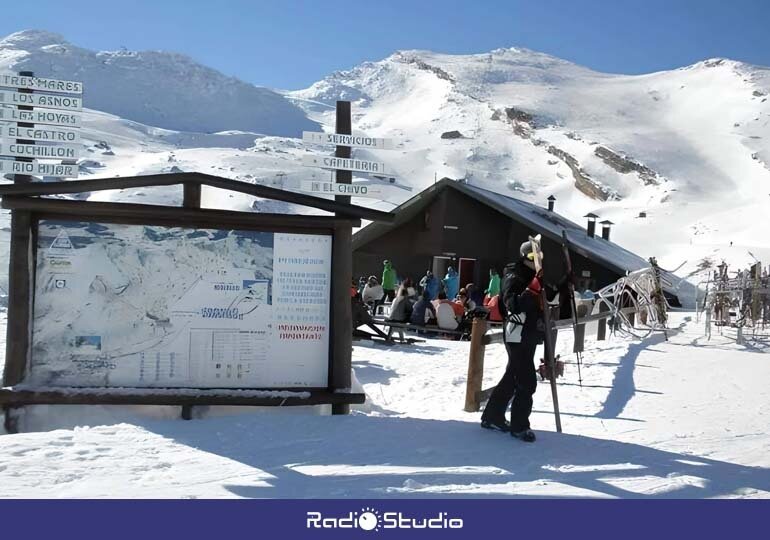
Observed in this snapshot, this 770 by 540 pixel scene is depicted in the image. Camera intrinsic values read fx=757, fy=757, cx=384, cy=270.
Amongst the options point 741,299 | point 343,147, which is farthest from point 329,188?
point 741,299

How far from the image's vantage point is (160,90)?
169m

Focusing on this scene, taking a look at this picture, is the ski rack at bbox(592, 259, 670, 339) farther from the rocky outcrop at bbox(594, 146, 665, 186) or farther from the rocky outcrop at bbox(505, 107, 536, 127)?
the rocky outcrop at bbox(505, 107, 536, 127)

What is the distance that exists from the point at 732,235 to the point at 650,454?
40450 millimetres

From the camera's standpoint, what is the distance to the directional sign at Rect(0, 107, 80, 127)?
6.81m

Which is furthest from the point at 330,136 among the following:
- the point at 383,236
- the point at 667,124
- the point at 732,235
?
the point at 667,124

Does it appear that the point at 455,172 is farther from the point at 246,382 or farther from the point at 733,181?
the point at 246,382

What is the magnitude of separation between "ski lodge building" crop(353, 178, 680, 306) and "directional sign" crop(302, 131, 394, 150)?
54.9ft

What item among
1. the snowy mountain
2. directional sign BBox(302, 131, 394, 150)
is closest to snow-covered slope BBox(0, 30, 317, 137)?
the snowy mountain

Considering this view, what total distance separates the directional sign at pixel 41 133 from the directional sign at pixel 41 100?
0.67 ft

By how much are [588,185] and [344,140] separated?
205 ft

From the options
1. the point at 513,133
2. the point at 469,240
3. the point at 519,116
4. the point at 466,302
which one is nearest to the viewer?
the point at 466,302

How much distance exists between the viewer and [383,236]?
27.8m

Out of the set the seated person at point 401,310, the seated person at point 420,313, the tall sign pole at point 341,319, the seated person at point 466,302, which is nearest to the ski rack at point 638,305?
the seated person at point 466,302

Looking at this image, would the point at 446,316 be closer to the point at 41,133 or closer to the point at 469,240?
the point at 41,133
